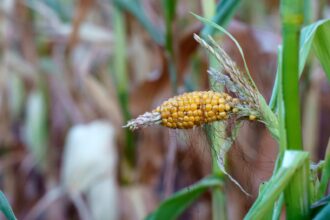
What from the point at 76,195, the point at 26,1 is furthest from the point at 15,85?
the point at 76,195

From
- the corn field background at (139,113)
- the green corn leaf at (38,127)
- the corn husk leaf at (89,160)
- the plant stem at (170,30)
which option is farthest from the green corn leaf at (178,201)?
the green corn leaf at (38,127)

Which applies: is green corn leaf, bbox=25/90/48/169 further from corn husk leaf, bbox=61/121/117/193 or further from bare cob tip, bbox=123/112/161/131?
bare cob tip, bbox=123/112/161/131

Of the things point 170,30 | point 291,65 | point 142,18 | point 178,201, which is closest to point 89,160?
point 142,18

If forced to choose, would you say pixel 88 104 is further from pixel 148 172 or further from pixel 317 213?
pixel 317 213

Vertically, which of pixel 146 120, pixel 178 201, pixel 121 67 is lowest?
pixel 178 201

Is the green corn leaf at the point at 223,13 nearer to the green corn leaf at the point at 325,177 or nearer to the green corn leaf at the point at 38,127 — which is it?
the green corn leaf at the point at 325,177

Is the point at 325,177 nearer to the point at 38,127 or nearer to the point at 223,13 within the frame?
the point at 223,13
